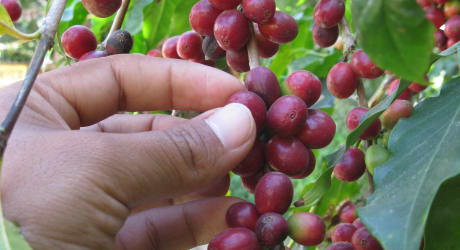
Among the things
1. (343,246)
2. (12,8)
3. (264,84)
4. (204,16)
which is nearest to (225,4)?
(204,16)

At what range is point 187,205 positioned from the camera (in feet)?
4.25

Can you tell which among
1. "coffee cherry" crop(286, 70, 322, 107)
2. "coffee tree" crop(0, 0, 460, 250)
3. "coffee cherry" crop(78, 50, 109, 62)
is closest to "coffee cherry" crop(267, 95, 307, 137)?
"coffee tree" crop(0, 0, 460, 250)

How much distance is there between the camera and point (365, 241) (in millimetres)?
1009

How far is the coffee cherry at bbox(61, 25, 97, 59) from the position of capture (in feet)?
4.01

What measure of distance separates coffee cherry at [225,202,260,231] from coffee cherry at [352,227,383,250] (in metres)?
0.29

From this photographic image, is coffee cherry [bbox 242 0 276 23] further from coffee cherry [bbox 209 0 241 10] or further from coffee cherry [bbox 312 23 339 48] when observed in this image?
coffee cherry [bbox 312 23 339 48]

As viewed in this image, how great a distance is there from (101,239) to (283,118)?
440 millimetres

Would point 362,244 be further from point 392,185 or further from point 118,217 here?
point 118,217

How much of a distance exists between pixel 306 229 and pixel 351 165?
12.5 inches

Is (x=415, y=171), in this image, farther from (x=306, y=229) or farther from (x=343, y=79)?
(x=343, y=79)

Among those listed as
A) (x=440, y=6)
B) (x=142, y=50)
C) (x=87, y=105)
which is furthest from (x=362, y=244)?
(x=142, y=50)

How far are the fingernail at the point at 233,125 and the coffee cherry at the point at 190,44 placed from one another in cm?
41

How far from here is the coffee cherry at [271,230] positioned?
2.69 ft

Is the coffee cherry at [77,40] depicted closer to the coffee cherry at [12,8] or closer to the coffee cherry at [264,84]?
the coffee cherry at [12,8]
